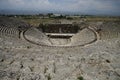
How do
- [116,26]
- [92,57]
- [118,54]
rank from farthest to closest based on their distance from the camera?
[116,26] → [118,54] → [92,57]

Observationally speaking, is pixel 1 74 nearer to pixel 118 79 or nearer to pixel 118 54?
pixel 118 79

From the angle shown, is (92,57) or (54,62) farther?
(92,57)

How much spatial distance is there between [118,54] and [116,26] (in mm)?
20058

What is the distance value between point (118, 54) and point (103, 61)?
3.47m

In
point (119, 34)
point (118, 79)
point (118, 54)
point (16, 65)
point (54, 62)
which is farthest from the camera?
point (119, 34)

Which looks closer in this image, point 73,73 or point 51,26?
point 73,73

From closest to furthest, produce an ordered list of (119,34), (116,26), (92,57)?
(92,57), (119,34), (116,26)

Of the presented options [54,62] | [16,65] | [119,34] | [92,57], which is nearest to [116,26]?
[119,34]

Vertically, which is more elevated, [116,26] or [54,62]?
[116,26]

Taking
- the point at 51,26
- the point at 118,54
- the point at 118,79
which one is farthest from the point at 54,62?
the point at 51,26

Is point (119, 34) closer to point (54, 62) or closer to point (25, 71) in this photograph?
point (54, 62)

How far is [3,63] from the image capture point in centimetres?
1332

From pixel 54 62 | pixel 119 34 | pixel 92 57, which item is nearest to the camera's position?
pixel 54 62

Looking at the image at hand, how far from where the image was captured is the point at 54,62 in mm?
14148
